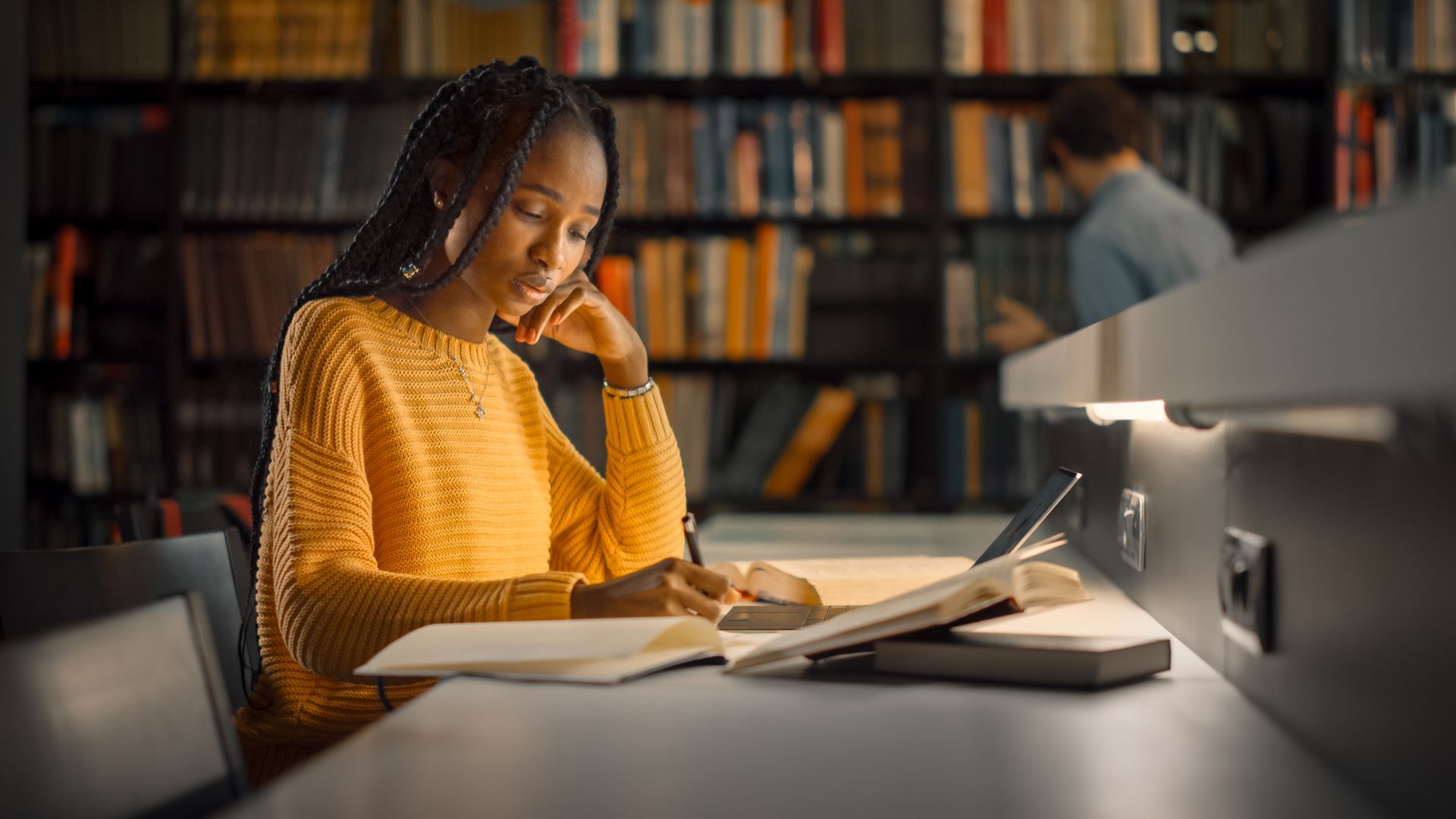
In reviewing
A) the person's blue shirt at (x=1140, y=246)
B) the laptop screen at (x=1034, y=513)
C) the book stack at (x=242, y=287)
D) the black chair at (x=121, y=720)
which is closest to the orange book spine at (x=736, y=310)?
the person's blue shirt at (x=1140, y=246)

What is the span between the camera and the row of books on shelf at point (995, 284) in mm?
3049

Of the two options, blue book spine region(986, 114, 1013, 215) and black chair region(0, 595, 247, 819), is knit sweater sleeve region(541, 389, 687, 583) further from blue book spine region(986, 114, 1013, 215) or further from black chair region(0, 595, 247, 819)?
blue book spine region(986, 114, 1013, 215)

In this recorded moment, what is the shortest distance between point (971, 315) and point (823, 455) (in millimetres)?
513

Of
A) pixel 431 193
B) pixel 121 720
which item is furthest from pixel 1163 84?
pixel 121 720

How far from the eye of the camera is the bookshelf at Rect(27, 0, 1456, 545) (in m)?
3.04

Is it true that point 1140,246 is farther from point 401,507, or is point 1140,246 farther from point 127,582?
point 127,582

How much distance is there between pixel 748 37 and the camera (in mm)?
3061

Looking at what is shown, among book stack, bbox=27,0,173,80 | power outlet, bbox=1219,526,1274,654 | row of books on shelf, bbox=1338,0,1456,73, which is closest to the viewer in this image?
power outlet, bbox=1219,526,1274,654

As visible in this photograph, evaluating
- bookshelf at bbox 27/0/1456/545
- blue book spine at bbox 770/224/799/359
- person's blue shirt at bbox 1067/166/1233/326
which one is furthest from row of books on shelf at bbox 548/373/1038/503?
person's blue shirt at bbox 1067/166/1233/326

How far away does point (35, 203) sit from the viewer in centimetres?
320

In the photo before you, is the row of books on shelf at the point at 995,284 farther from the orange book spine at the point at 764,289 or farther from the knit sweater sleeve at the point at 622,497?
the knit sweater sleeve at the point at 622,497

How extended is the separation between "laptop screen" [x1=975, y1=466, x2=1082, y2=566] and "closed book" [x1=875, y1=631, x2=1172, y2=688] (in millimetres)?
168

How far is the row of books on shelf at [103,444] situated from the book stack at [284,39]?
900 mm

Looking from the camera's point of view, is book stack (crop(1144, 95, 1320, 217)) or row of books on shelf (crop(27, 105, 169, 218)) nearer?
book stack (crop(1144, 95, 1320, 217))
